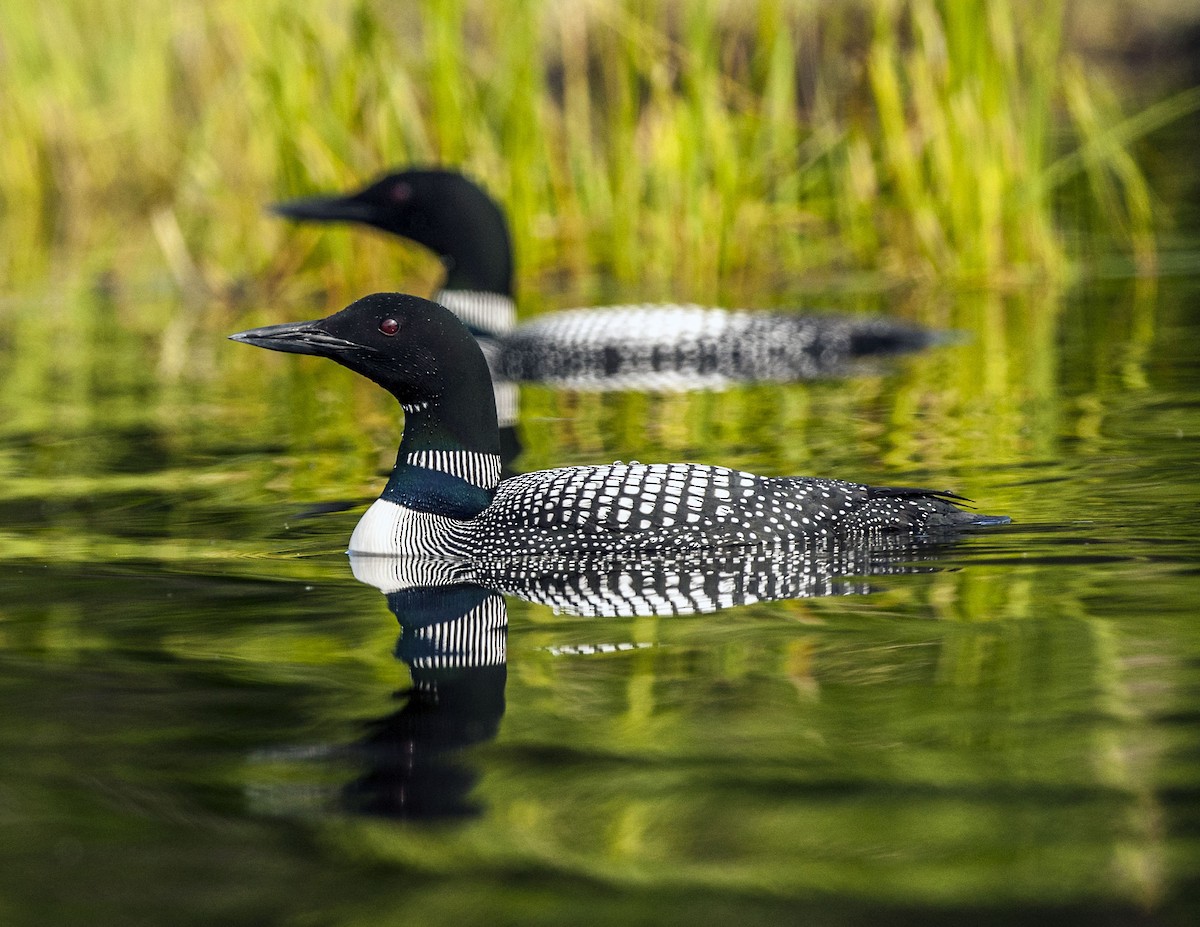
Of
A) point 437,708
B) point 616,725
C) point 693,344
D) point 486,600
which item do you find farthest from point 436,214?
point 616,725

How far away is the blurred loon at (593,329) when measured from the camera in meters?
7.63

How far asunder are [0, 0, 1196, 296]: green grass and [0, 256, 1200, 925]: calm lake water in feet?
10.3

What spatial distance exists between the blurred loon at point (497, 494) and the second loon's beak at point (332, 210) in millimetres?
3438

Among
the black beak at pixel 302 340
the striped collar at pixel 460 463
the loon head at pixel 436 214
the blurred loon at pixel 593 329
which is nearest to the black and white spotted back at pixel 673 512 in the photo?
the striped collar at pixel 460 463

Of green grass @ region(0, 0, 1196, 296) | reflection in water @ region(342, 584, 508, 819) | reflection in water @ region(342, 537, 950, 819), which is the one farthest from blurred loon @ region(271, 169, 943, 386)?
reflection in water @ region(342, 584, 508, 819)

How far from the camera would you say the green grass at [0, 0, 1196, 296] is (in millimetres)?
8320

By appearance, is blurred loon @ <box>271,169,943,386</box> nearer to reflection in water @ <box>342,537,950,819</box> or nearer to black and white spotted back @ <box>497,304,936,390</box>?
black and white spotted back @ <box>497,304,936,390</box>

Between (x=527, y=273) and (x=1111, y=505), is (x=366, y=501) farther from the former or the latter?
(x=527, y=273)

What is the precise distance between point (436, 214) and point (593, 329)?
0.77 meters

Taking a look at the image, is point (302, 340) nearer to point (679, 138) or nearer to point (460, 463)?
point (460, 463)

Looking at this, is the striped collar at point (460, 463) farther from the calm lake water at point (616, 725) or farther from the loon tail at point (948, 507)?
the loon tail at point (948, 507)

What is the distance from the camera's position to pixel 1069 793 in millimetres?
2469

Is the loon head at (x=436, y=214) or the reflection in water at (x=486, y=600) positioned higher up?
the loon head at (x=436, y=214)

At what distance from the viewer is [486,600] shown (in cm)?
385
